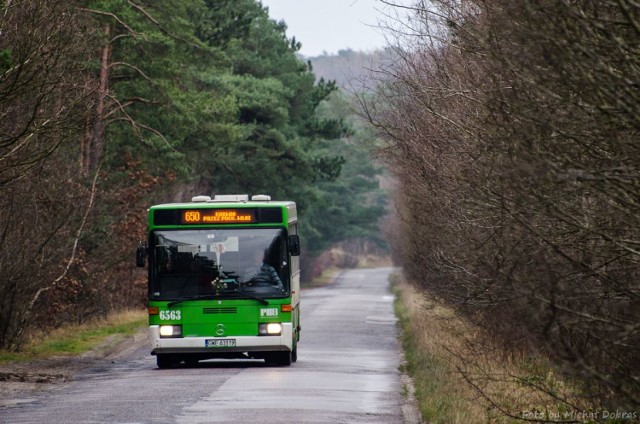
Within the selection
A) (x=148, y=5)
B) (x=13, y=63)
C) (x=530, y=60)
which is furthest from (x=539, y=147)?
(x=148, y=5)

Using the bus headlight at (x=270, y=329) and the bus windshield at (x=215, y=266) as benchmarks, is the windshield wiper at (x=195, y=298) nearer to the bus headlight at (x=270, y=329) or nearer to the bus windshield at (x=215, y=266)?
the bus windshield at (x=215, y=266)

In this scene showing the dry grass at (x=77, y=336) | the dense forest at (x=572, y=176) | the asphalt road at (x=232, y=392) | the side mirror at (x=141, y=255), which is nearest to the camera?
the dense forest at (x=572, y=176)

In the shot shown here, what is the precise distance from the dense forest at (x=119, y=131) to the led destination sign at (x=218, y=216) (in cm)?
228

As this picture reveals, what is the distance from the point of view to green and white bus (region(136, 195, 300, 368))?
22.6 m

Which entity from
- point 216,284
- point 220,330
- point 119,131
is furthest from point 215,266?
point 119,131

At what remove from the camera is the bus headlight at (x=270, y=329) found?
22578 mm

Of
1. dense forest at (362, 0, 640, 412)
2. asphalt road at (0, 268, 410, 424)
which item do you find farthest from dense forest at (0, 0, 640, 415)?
asphalt road at (0, 268, 410, 424)

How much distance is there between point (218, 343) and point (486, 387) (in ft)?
23.0

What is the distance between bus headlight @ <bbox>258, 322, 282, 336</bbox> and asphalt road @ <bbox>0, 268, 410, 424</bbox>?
58cm

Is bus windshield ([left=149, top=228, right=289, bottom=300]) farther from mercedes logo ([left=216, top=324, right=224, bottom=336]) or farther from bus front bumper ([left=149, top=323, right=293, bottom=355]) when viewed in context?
bus front bumper ([left=149, top=323, right=293, bottom=355])

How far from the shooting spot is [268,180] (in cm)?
6331

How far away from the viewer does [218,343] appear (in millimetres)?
22531

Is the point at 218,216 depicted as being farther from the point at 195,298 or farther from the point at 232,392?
the point at 232,392

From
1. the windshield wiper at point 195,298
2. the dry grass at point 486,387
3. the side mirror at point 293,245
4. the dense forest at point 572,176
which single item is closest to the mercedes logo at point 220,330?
the windshield wiper at point 195,298
